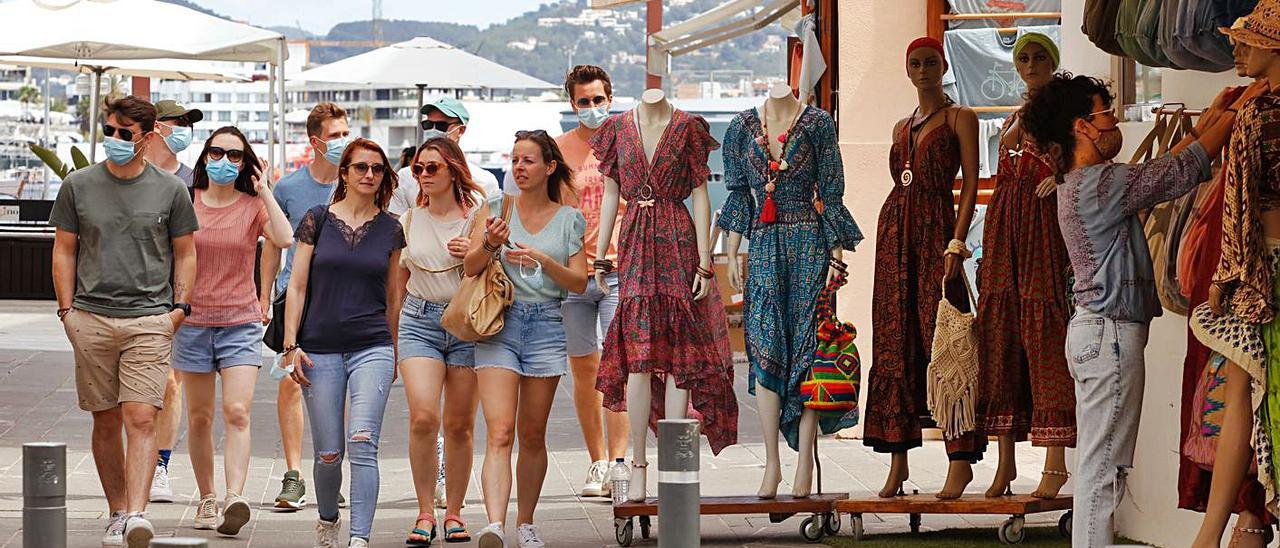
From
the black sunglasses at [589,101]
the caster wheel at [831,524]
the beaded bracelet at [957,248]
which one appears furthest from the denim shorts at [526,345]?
the black sunglasses at [589,101]

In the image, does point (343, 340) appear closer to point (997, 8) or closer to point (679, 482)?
point (679, 482)

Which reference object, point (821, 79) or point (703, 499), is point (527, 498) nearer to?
point (703, 499)

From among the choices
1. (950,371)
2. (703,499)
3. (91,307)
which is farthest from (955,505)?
(91,307)

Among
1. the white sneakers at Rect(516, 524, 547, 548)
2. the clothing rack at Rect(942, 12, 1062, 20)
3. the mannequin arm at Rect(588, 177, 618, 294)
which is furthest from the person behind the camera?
the clothing rack at Rect(942, 12, 1062, 20)

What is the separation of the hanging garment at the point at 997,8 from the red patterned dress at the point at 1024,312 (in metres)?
3.56

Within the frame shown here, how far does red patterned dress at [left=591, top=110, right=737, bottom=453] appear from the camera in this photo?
7965 millimetres

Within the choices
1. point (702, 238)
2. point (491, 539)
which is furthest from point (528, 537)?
point (702, 238)

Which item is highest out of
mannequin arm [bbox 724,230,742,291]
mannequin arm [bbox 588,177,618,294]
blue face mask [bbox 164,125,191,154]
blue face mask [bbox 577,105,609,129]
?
blue face mask [bbox 577,105,609,129]

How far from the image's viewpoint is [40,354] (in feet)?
52.6

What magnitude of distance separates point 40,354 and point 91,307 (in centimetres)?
899

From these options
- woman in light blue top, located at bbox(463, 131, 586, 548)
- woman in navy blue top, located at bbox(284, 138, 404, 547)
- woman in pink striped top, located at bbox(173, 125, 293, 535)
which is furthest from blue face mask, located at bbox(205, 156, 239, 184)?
woman in light blue top, located at bbox(463, 131, 586, 548)

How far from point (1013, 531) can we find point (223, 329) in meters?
3.60

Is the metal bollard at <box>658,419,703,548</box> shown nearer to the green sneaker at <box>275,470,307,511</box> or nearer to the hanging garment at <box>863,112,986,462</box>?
the hanging garment at <box>863,112,986,462</box>

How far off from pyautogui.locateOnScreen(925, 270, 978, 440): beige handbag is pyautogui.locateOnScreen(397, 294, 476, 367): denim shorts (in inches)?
76.7
